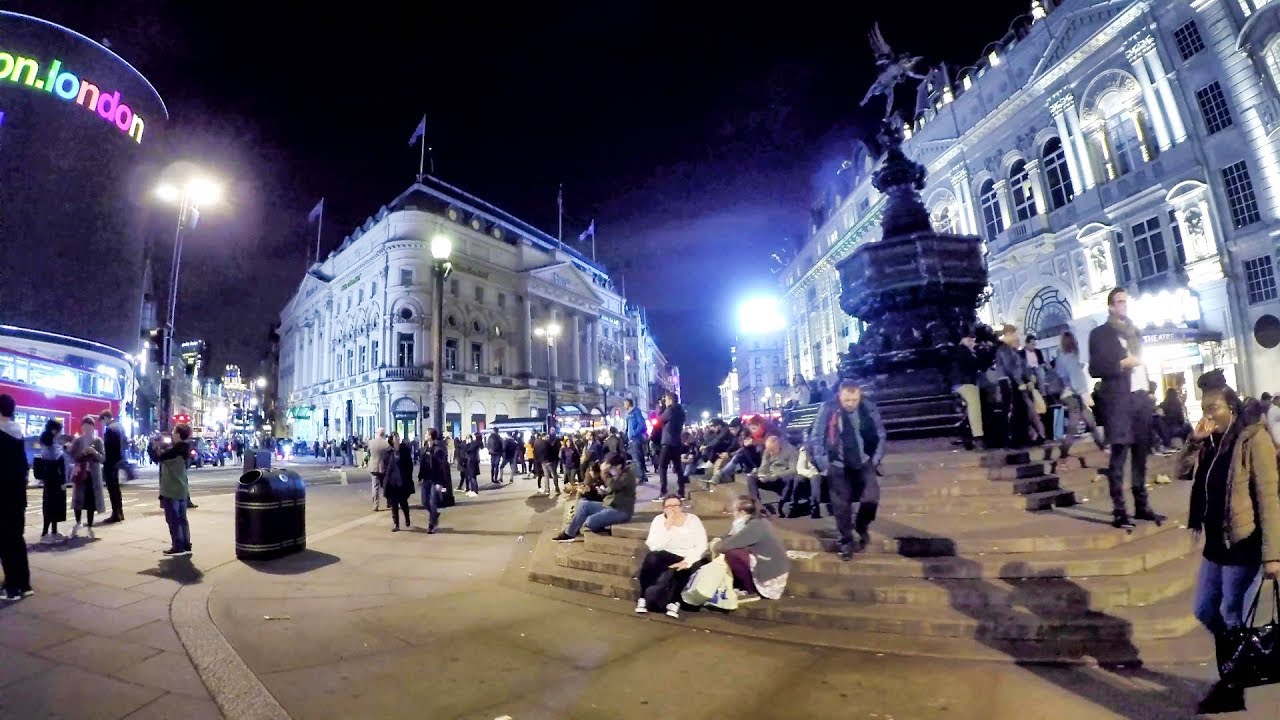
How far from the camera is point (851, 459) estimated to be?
17.8ft

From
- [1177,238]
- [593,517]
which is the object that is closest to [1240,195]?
[1177,238]

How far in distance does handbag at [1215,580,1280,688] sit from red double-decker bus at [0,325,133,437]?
2589 centimetres

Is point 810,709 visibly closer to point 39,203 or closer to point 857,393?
point 857,393

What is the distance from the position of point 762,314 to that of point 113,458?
211ft

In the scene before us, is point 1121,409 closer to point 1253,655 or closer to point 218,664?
point 1253,655

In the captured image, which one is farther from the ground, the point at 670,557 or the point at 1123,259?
the point at 1123,259

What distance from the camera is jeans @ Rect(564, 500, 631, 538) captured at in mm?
7465

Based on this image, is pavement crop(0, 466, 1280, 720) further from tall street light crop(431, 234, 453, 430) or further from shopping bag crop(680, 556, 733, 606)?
tall street light crop(431, 234, 453, 430)

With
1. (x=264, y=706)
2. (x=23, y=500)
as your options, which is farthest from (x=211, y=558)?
(x=264, y=706)

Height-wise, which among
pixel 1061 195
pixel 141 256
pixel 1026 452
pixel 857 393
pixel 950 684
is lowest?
pixel 950 684

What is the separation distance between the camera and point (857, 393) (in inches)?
219

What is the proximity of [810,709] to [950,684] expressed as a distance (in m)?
0.98

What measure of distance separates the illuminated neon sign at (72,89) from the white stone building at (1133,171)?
6134cm

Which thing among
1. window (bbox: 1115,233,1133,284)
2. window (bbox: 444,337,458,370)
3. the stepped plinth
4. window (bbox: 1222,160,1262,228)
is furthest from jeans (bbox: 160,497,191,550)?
window (bbox: 444,337,458,370)
